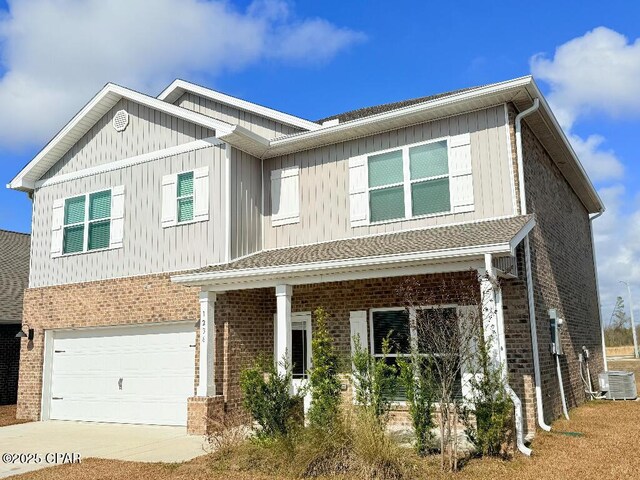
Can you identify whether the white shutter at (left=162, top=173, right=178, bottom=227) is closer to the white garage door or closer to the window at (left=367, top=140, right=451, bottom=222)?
the white garage door

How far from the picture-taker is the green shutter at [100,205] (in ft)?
47.7

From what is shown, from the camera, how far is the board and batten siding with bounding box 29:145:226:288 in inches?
509

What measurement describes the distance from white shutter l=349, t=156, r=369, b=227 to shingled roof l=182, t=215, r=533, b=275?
1.65 feet

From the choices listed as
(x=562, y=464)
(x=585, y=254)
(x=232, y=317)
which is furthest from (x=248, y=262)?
(x=585, y=254)

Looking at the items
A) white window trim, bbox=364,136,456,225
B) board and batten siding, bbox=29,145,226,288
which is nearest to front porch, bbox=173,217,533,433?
white window trim, bbox=364,136,456,225

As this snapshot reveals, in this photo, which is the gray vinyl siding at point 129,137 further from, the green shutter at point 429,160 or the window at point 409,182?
the green shutter at point 429,160

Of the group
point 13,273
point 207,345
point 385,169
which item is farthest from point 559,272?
point 13,273

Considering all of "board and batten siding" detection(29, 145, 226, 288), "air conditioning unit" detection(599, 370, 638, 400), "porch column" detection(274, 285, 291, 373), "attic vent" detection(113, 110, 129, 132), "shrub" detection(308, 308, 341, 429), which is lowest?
"air conditioning unit" detection(599, 370, 638, 400)

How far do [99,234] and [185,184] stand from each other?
287 centimetres

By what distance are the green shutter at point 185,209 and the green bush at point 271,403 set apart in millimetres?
5062

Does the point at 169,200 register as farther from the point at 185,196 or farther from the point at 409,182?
the point at 409,182

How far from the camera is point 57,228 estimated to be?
15.2 meters

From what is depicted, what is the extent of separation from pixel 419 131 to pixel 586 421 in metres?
6.64

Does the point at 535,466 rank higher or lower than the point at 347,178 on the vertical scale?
lower
